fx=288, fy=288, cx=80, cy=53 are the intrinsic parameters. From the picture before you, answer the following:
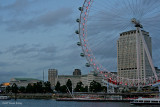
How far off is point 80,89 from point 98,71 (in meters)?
94.2

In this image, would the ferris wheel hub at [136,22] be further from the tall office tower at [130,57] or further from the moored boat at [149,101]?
the tall office tower at [130,57]

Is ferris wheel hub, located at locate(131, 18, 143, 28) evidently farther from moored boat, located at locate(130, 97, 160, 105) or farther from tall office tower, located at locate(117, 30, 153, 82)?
tall office tower, located at locate(117, 30, 153, 82)

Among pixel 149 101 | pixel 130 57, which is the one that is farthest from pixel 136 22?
pixel 130 57

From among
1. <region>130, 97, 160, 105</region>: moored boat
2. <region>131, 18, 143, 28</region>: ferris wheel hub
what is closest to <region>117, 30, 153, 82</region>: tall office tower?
<region>130, 97, 160, 105</region>: moored boat

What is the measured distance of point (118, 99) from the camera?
114m

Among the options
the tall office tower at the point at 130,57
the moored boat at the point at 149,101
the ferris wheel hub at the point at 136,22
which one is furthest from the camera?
the tall office tower at the point at 130,57

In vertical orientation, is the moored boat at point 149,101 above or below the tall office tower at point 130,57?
below

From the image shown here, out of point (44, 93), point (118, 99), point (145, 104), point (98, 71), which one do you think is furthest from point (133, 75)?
point (98, 71)

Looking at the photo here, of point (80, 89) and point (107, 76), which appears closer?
point (107, 76)

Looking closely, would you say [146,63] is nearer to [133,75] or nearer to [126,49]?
[133,75]

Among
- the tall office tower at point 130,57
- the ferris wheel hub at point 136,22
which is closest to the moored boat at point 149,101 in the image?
the ferris wheel hub at point 136,22

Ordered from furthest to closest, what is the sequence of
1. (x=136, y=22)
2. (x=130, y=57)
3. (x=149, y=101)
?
(x=130, y=57)
(x=149, y=101)
(x=136, y=22)

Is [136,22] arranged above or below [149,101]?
above

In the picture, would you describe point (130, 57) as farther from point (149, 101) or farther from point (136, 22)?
point (136, 22)
